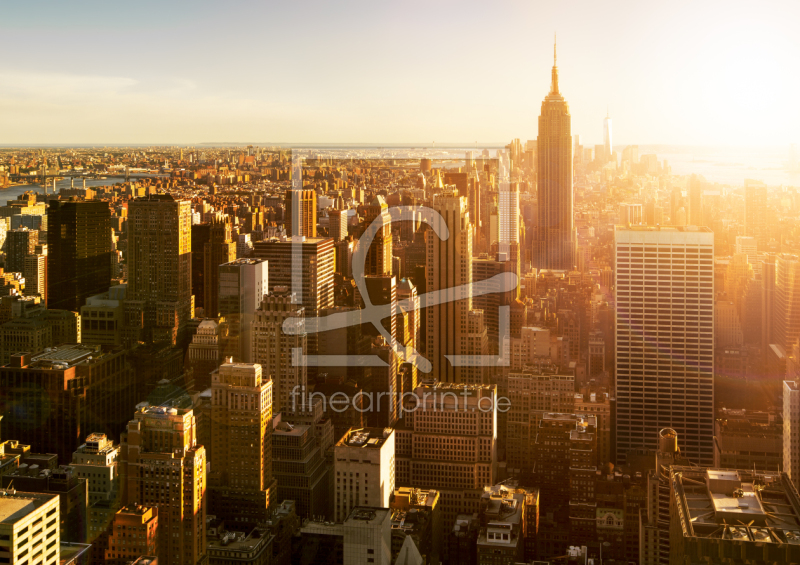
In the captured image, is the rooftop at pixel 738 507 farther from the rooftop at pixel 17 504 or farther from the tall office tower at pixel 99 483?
the tall office tower at pixel 99 483

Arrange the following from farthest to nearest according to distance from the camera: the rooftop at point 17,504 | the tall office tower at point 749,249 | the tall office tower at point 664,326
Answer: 1. the tall office tower at point 749,249
2. the tall office tower at point 664,326
3. the rooftop at point 17,504

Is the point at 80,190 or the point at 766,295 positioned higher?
the point at 80,190

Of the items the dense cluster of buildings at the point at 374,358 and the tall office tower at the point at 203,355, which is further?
the tall office tower at the point at 203,355

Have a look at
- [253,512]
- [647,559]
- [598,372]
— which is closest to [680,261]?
[598,372]

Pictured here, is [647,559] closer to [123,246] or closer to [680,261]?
[680,261]

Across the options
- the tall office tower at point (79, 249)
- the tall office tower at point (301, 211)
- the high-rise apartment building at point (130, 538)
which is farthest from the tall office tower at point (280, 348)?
the tall office tower at point (79, 249)

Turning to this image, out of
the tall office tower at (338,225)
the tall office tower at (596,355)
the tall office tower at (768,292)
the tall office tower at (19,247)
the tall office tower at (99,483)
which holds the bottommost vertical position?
the tall office tower at (99,483)
